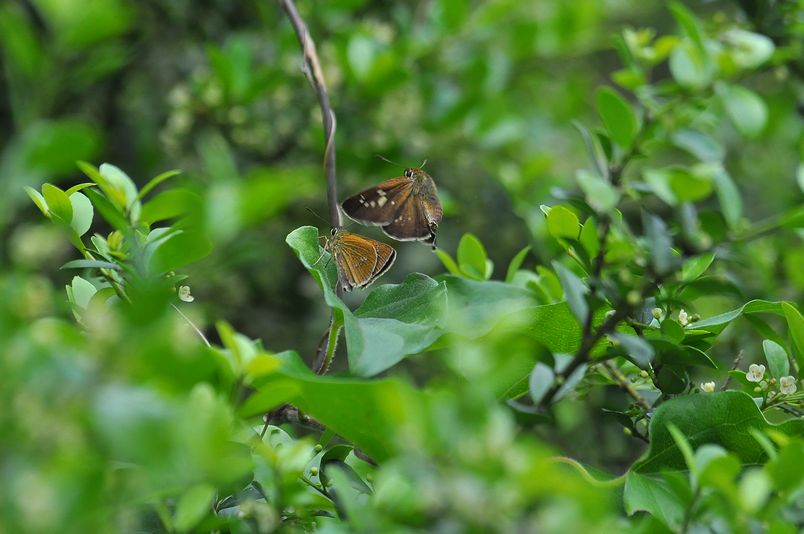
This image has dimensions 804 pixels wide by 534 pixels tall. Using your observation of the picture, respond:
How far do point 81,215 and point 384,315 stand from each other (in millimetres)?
297

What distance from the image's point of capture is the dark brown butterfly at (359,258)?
1083 millimetres

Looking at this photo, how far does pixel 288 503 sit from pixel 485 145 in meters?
1.82

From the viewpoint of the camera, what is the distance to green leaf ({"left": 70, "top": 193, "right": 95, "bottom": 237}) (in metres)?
0.81

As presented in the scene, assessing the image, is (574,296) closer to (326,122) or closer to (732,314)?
(732,314)

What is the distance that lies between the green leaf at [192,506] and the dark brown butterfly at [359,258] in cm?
51

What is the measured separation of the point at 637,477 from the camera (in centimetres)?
77

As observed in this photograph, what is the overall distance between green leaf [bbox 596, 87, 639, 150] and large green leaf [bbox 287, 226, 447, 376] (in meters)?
0.21

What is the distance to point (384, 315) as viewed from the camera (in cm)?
85

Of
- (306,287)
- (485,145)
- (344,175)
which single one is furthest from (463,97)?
(306,287)

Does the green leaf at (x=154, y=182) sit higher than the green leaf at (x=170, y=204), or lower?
lower

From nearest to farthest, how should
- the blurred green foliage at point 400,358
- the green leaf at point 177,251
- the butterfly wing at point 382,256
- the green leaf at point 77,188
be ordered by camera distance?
the blurred green foliage at point 400,358, the green leaf at point 177,251, the green leaf at point 77,188, the butterfly wing at point 382,256

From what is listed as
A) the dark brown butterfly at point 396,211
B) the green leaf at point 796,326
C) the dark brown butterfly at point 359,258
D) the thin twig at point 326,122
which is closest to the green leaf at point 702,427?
the green leaf at point 796,326

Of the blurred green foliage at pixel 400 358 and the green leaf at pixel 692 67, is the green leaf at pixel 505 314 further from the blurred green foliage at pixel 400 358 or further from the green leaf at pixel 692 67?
the green leaf at pixel 692 67

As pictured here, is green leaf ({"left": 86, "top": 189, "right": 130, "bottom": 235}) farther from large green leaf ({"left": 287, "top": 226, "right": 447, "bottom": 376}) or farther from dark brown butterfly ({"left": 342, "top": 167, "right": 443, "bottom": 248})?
dark brown butterfly ({"left": 342, "top": 167, "right": 443, "bottom": 248})
